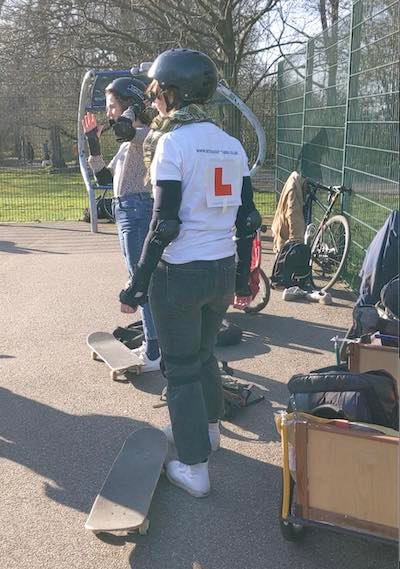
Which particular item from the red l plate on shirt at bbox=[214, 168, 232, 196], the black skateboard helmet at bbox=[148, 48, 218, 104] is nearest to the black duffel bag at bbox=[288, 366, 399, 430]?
the red l plate on shirt at bbox=[214, 168, 232, 196]

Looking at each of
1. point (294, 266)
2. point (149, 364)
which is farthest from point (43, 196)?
point (149, 364)

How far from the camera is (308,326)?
5.59m

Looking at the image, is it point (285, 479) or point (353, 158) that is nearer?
point (285, 479)

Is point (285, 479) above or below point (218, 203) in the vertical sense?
below

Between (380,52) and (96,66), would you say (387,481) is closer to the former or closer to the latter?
(380,52)

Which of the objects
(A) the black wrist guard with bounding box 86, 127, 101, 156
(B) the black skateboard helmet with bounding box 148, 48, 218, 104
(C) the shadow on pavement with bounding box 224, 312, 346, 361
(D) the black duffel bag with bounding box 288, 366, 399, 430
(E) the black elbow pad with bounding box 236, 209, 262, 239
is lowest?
(C) the shadow on pavement with bounding box 224, 312, 346, 361

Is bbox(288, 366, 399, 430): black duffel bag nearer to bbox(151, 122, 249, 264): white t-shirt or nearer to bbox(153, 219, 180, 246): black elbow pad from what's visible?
bbox(151, 122, 249, 264): white t-shirt

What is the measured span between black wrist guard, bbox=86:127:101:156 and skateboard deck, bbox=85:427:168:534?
222cm

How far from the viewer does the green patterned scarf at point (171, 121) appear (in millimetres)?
2707

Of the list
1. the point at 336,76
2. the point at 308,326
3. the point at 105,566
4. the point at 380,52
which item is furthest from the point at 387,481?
the point at 336,76

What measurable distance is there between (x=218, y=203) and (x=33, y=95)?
48.4 ft

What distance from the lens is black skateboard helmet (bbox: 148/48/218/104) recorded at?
8.79 ft

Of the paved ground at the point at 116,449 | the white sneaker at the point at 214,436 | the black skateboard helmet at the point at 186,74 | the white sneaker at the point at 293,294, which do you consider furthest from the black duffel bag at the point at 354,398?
the white sneaker at the point at 293,294

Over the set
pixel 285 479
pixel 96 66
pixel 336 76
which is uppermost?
pixel 96 66
